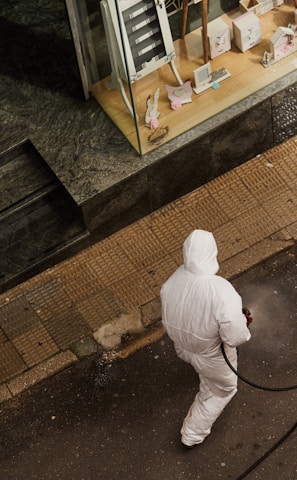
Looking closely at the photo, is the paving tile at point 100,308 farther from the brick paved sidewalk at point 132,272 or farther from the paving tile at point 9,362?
the paving tile at point 9,362

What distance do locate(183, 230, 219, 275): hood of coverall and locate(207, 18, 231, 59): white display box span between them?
8.79 feet

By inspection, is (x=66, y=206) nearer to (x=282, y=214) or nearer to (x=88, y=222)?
(x=88, y=222)

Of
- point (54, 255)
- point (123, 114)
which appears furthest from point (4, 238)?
point (123, 114)

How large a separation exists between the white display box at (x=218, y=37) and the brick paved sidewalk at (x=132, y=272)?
1.03 metres

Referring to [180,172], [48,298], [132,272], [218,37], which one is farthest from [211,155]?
[48,298]

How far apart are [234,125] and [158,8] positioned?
121 centimetres

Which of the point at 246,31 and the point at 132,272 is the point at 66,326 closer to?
the point at 132,272

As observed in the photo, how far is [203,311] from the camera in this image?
7637 millimetres

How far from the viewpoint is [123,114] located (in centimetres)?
955

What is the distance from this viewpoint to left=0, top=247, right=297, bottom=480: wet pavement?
859 cm

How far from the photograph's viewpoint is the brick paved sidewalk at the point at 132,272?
9219mm

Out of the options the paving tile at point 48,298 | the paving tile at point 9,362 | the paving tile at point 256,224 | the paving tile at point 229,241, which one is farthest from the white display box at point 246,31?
the paving tile at point 9,362

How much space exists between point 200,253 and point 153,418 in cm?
191

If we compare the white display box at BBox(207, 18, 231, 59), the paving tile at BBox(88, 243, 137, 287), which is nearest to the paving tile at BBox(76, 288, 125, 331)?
the paving tile at BBox(88, 243, 137, 287)
